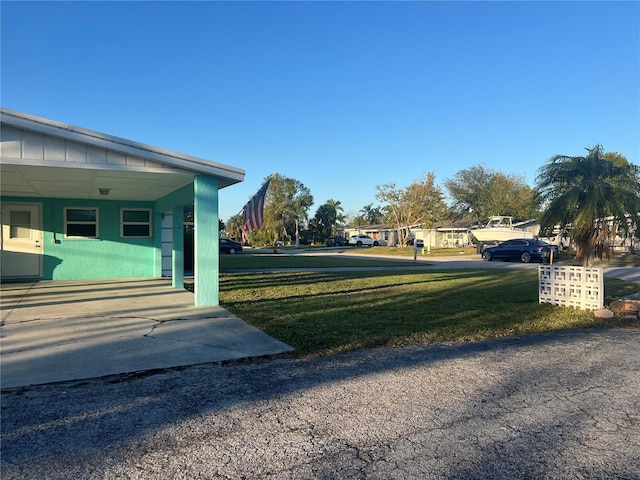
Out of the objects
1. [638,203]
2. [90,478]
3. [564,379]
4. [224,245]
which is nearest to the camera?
[90,478]

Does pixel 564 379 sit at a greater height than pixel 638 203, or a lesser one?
lesser

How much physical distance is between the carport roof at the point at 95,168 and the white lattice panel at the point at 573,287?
7550 millimetres

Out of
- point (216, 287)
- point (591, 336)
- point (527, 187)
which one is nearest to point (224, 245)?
point (216, 287)

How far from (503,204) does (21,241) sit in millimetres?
58533

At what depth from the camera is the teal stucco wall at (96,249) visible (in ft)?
44.1

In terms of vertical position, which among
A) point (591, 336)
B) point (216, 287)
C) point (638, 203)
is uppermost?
point (638, 203)

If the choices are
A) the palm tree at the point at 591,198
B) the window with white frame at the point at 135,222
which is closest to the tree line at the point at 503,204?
the palm tree at the point at 591,198

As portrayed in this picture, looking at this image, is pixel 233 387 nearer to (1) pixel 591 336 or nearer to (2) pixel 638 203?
(1) pixel 591 336

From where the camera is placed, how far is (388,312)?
30.7ft

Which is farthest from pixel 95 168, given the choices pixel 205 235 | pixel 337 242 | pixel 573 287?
pixel 337 242

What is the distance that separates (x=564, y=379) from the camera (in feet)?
16.9

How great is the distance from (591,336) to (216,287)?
278 inches

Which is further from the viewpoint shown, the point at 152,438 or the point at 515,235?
the point at 515,235

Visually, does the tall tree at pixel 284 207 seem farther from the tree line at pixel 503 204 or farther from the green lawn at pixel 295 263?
the green lawn at pixel 295 263
